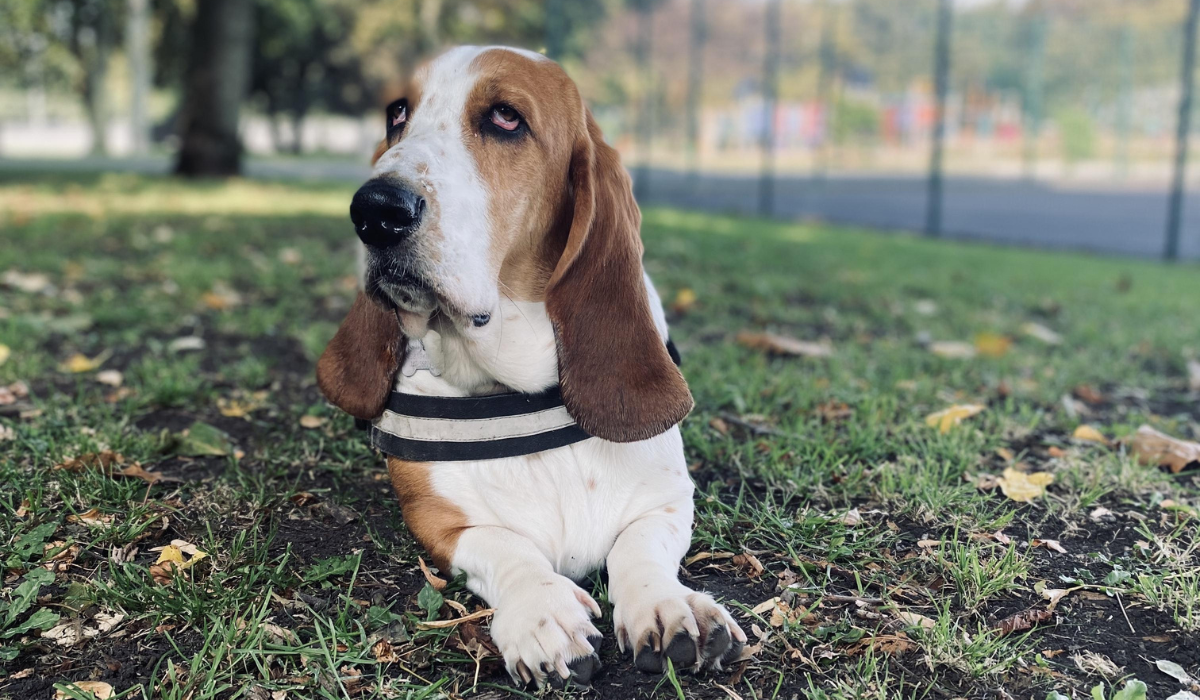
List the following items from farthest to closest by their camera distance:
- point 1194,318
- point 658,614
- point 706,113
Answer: point 706,113 < point 1194,318 < point 658,614

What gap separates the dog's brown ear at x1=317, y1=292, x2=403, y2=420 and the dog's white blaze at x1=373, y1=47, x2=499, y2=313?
1.28 ft

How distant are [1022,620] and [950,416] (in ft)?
4.99

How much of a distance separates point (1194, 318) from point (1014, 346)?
2109mm

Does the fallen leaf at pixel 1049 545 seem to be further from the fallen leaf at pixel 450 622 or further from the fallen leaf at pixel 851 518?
the fallen leaf at pixel 450 622

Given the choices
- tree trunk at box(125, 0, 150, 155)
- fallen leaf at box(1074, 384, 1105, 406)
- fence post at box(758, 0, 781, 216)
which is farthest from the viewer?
tree trunk at box(125, 0, 150, 155)

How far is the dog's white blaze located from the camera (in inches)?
84.6

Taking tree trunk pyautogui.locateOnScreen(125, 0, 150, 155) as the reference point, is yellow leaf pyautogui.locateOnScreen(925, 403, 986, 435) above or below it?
below

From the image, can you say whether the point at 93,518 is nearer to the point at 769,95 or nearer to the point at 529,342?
the point at 529,342

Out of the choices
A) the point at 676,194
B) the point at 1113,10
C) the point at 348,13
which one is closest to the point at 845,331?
the point at 1113,10

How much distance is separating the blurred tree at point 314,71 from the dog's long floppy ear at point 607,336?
39.9m

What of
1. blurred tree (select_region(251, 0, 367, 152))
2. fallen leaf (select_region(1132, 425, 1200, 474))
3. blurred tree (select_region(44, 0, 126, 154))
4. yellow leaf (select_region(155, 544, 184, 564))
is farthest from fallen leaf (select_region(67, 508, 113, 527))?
blurred tree (select_region(251, 0, 367, 152))

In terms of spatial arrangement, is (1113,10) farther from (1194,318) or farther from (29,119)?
(29,119)

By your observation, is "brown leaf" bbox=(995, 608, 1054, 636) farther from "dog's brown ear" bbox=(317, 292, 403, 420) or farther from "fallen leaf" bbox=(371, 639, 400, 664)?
"dog's brown ear" bbox=(317, 292, 403, 420)

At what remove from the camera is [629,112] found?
18.7 meters
